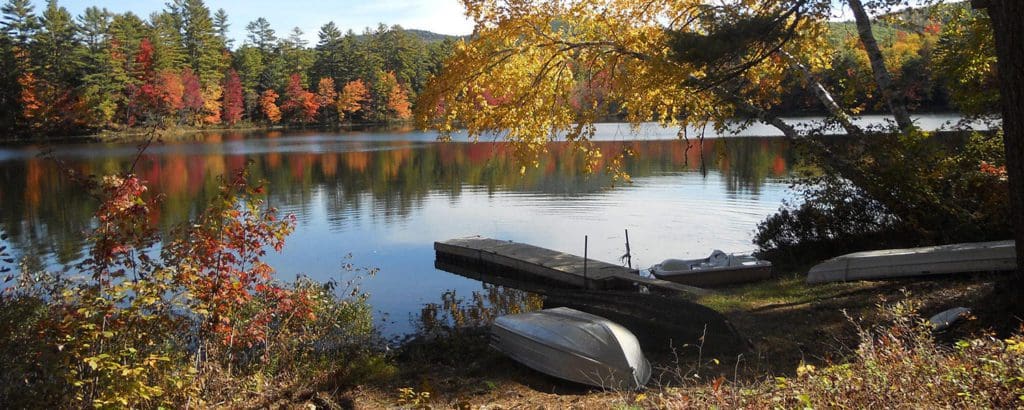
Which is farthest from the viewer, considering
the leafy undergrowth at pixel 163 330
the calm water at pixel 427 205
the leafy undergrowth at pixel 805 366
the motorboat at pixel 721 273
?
the calm water at pixel 427 205

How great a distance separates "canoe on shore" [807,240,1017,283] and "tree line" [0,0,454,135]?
47511 millimetres

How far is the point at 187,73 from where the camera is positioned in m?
68.8

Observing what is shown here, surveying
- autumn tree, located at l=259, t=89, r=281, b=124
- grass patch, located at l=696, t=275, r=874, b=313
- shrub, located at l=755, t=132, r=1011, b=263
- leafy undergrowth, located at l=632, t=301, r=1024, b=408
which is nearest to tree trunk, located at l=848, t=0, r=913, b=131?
shrub, located at l=755, t=132, r=1011, b=263

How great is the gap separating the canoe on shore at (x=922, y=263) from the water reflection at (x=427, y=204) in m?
3.30

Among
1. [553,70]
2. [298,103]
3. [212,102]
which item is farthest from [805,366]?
[298,103]

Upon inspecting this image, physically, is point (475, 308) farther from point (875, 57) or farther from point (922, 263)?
point (875, 57)

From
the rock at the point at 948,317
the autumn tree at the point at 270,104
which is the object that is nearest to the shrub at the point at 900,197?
the rock at the point at 948,317

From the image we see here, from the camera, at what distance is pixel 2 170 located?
3259 cm

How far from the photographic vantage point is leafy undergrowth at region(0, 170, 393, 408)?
15.8 ft

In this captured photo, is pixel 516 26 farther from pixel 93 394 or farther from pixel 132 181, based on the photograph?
pixel 93 394

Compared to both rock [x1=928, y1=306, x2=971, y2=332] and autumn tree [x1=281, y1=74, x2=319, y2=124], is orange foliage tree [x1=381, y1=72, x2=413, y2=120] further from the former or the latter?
rock [x1=928, y1=306, x2=971, y2=332]

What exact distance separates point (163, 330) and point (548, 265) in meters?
8.83

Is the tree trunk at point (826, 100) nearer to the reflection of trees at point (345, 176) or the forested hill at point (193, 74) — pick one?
the reflection of trees at point (345, 176)

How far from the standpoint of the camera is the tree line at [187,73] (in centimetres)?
5734
